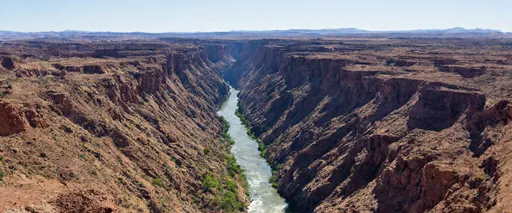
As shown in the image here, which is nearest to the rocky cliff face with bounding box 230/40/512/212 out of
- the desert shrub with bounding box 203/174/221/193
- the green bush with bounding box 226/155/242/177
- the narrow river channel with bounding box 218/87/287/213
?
the narrow river channel with bounding box 218/87/287/213

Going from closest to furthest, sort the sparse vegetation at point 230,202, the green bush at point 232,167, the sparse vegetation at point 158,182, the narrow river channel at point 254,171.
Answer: the sparse vegetation at point 158,182 → the sparse vegetation at point 230,202 → the narrow river channel at point 254,171 → the green bush at point 232,167

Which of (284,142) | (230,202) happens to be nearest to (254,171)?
(284,142)

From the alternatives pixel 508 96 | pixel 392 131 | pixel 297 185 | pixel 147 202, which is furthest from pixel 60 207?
pixel 508 96

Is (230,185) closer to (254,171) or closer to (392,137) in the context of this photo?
(254,171)

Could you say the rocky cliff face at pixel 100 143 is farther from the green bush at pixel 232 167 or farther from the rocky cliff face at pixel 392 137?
the rocky cliff face at pixel 392 137

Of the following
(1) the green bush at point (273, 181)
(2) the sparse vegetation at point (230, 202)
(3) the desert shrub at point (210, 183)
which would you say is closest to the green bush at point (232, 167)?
(1) the green bush at point (273, 181)

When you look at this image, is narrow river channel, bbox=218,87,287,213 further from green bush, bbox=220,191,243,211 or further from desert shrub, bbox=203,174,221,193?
desert shrub, bbox=203,174,221,193
